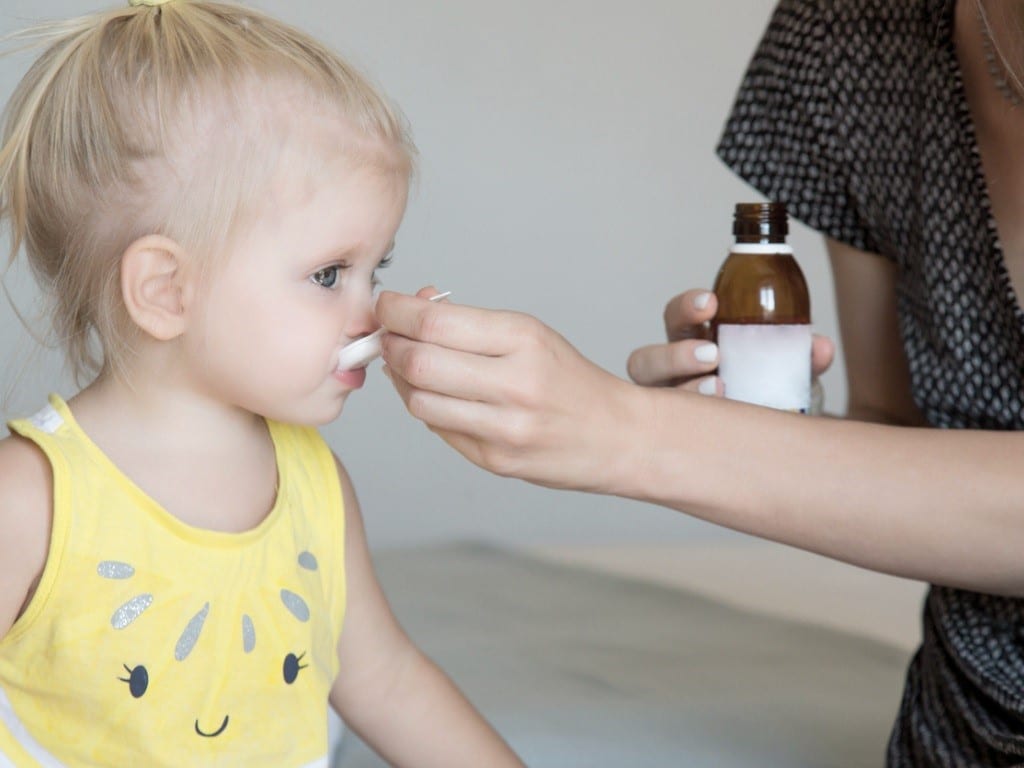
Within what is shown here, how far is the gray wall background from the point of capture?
107 inches

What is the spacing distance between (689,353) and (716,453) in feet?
0.63

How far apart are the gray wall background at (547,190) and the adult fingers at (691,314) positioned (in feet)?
4.91

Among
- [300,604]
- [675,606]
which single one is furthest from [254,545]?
[675,606]

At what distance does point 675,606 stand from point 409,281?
1.01 meters

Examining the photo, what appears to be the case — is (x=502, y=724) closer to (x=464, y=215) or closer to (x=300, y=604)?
(x=300, y=604)

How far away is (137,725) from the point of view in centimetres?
98

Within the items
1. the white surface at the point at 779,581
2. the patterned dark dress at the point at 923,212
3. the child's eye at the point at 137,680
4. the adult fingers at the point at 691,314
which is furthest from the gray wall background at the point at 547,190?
the child's eye at the point at 137,680

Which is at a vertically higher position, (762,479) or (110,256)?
(110,256)

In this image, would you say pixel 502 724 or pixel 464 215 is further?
pixel 464 215

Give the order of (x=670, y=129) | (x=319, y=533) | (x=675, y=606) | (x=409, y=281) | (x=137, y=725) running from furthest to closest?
(x=670, y=129)
(x=409, y=281)
(x=675, y=606)
(x=319, y=533)
(x=137, y=725)

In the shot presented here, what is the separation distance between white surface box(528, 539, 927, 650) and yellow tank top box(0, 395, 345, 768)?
1055 mm

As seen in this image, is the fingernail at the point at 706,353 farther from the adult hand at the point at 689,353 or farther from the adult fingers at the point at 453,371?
the adult fingers at the point at 453,371

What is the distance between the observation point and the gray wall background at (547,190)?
2.72m

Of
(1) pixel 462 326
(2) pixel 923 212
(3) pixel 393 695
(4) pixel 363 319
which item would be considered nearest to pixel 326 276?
(4) pixel 363 319
